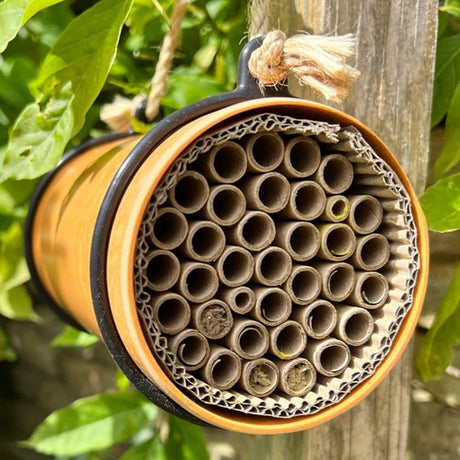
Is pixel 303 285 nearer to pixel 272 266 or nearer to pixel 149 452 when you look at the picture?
pixel 272 266

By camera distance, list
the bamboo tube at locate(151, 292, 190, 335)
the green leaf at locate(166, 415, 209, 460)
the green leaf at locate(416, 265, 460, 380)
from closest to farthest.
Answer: the bamboo tube at locate(151, 292, 190, 335) → the green leaf at locate(416, 265, 460, 380) → the green leaf at locate(166, 415, 209, 460)

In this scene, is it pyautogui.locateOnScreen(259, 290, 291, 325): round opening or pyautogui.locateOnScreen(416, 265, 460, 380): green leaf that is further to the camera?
pyautogui.locateOnScreen(416, 265, 460, 380): green leaf

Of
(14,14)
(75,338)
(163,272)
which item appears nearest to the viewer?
(163,272)

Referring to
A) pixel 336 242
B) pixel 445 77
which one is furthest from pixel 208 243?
pixel 445 77

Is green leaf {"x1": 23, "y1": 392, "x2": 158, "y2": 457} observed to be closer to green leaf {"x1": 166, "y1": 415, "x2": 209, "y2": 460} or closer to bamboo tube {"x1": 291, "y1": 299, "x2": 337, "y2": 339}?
green leaf {"x1": 166, "y1": 415, "x2": 209, "y2": 460}

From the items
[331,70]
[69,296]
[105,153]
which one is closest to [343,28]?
[331,70]

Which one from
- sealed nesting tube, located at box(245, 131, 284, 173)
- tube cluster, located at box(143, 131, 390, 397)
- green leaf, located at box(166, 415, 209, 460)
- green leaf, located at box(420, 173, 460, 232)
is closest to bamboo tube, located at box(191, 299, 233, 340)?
tube cluster, located at box(143, 131, 390, 397)

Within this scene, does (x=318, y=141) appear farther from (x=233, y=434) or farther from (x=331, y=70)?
(x=233, y=434)
